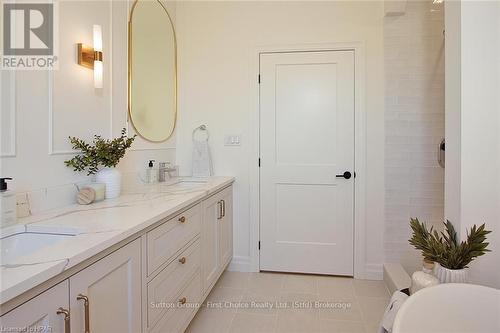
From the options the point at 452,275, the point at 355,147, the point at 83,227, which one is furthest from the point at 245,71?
the point at 452,275

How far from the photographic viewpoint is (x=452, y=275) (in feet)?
4.35

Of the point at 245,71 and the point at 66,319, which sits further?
the point at 245,71

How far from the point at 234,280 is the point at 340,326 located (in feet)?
3.40

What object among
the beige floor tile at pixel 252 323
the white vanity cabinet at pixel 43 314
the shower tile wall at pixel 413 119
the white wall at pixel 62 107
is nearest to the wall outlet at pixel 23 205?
the white wall at pixel 62 107

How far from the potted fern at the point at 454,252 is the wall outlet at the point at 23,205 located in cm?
174

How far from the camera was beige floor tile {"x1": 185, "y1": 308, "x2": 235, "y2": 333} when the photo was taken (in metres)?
2.11

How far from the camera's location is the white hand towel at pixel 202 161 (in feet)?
9.82

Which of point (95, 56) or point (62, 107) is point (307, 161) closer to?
point (95, 56)

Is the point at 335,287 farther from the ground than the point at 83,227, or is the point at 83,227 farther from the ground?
the point at 83,227

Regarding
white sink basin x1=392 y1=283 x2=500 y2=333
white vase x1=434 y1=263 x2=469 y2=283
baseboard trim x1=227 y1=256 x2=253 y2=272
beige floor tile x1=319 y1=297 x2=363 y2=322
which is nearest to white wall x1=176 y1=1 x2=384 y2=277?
baseboard trim x1=227 y1=256 x2=253 y2=272

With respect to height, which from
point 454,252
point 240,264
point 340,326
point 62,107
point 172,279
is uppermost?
point 62,107

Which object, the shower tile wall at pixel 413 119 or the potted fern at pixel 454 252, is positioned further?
the shower tile wall at pixel 413 119

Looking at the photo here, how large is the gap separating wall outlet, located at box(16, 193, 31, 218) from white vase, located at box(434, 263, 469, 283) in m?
1.81

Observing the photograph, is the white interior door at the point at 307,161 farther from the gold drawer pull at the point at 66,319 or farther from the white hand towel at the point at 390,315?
the gold drawer pull at the point at 66,319
